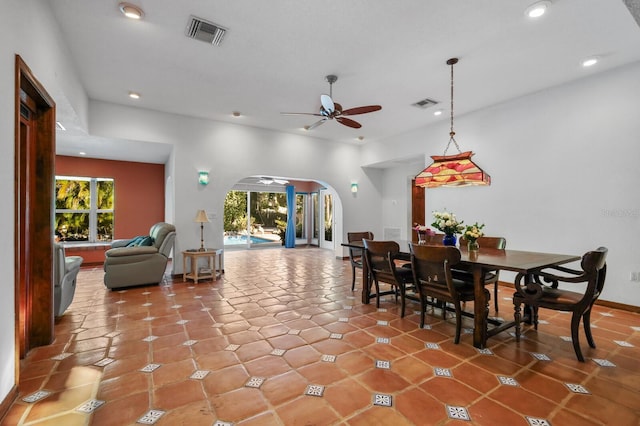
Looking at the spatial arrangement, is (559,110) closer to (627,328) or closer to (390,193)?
(627,328)

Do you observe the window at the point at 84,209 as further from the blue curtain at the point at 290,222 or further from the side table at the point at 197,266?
the blue curtain at the point at 290,222

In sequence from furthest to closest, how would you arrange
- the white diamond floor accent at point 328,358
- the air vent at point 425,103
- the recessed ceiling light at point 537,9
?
1. the air vent at point 425,103
2. the recessed ceiling light at point 537,9
3. the white diamond floor accent at point 328,358

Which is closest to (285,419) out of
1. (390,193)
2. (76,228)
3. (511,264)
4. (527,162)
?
(511,264)

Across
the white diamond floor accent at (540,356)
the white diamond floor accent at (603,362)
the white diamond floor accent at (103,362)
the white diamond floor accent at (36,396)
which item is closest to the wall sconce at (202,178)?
the white diamond floor accent at (103,362)

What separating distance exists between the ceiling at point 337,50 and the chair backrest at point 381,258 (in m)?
2.28

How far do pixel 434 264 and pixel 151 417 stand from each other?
251 cm

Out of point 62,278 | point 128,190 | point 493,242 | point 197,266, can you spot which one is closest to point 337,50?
point 493,242

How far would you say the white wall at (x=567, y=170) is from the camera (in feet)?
12.2

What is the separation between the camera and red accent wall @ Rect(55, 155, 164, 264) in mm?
6684

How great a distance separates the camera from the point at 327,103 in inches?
140

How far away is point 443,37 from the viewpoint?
3.09m

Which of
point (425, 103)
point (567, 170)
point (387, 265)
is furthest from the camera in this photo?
point (425, 103)

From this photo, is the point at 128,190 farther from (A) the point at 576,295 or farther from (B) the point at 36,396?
(A) the point at 576,295

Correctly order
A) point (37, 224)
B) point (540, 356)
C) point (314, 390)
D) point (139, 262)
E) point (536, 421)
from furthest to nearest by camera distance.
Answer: point (139, 262) → point (37, 224) → point (540, 356) → point (314, 390) → point (536, 421)
